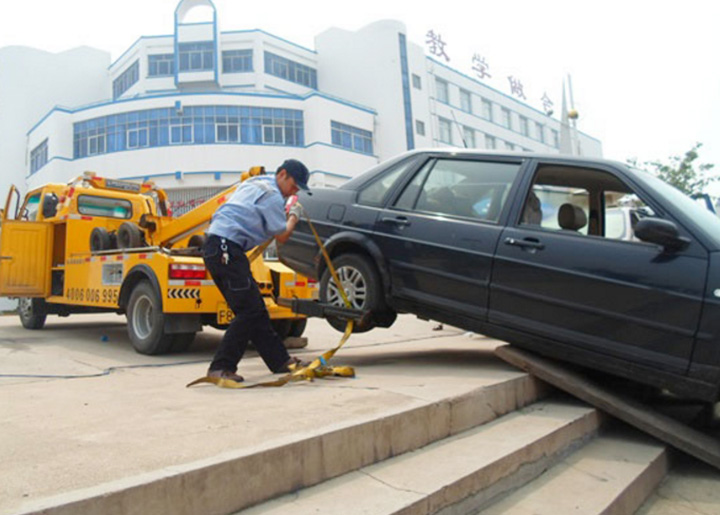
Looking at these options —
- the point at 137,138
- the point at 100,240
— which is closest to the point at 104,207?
the point at 100,240

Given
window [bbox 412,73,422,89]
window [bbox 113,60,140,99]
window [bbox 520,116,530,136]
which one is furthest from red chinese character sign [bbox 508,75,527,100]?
window [bbox 113,60,140,99]

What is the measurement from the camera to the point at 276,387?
362 cm

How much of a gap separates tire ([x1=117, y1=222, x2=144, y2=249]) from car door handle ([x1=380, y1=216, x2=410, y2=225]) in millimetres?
3669

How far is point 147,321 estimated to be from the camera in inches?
236

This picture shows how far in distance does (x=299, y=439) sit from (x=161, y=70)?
133ft

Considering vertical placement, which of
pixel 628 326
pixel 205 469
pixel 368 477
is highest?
pixel 628 326

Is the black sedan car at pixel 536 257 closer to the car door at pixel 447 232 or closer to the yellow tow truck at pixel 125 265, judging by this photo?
the car door at pixel 447 232

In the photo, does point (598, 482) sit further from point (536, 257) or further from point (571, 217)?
point (571, 217)

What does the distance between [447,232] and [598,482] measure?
1.90m

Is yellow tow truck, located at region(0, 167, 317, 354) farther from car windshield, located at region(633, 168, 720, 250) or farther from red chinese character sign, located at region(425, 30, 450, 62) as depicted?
red chinese character sign, located at region(425, 30, 450, 62)

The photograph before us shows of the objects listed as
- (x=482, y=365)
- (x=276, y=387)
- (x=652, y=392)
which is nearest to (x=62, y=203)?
(x=276, y=387)

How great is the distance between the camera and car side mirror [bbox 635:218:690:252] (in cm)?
322

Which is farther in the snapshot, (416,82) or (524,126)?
(524,126)

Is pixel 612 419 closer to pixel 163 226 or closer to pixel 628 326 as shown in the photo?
pixel 628 326
